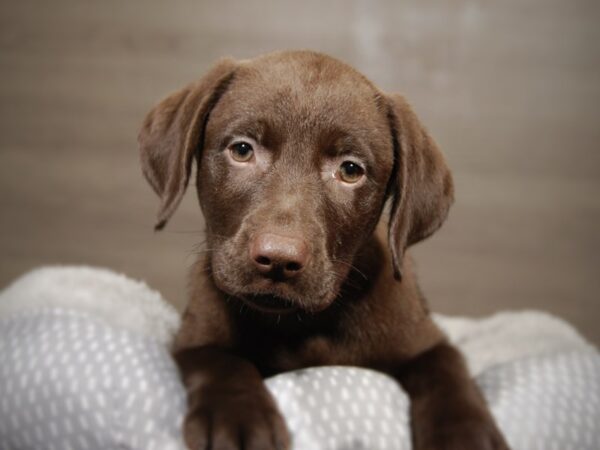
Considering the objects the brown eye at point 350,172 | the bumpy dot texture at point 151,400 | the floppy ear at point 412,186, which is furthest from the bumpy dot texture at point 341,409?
the brown eye at point 350,172

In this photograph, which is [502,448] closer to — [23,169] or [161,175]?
[161,175]

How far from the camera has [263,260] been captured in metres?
1.41

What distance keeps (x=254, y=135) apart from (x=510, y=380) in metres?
1.01

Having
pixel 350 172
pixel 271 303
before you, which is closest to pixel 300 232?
pixel 271 303

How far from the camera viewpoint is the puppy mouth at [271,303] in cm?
152

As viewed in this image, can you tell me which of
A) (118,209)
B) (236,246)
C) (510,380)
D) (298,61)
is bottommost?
(118,209)

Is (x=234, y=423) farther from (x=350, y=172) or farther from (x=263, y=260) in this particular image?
(x=350, y=172)

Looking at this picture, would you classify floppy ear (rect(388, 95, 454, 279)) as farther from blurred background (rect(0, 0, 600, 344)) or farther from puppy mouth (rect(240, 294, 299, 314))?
blurred background (rect(0, 0, 600, 344))

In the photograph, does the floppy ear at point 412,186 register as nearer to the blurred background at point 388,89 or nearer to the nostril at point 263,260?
the nostril at point 263,260

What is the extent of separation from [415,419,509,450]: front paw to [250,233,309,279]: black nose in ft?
1.80

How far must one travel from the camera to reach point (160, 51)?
10.9ft

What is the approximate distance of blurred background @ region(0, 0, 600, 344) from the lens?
3207 mm

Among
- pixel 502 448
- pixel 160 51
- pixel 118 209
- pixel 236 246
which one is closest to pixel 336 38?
pixel 160 51

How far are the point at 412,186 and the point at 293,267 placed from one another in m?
0.52
